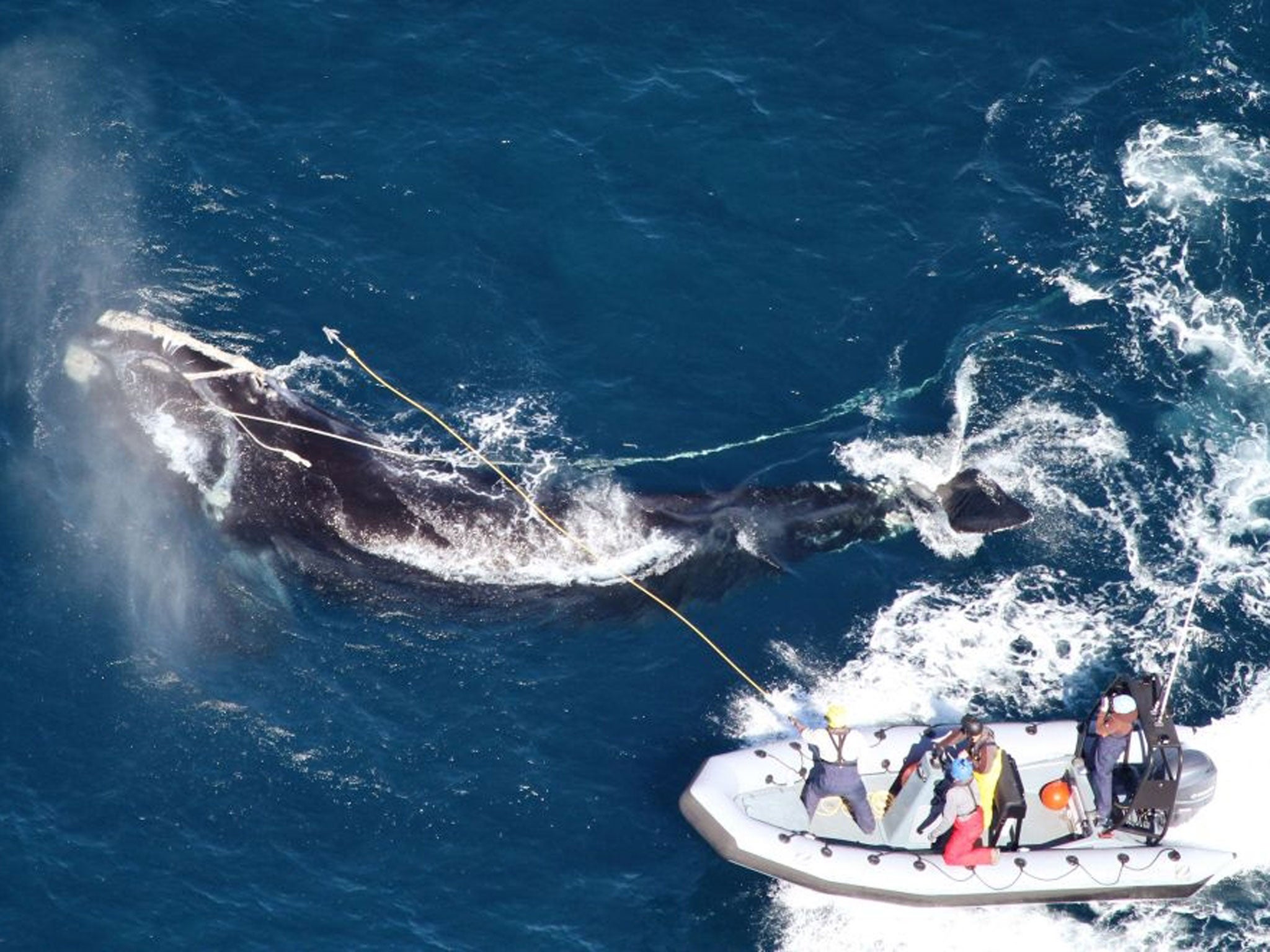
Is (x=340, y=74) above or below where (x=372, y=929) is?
above

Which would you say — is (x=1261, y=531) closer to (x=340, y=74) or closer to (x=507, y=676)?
(x=507, y=676)

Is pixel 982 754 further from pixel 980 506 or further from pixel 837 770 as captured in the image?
pixel 980 506

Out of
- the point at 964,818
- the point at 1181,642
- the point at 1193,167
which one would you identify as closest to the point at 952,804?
the point at 964,818

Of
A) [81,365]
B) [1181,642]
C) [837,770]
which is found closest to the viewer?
[837,770]

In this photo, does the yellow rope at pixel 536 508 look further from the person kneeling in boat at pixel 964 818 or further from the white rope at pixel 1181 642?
the white rope at pixel 1181 642

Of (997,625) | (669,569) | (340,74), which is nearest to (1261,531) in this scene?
(997,625)

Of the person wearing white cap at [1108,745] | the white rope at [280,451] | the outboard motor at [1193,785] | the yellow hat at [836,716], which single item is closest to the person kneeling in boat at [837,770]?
the yellow hat at [836,716]

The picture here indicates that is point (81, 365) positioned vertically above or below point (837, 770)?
above
